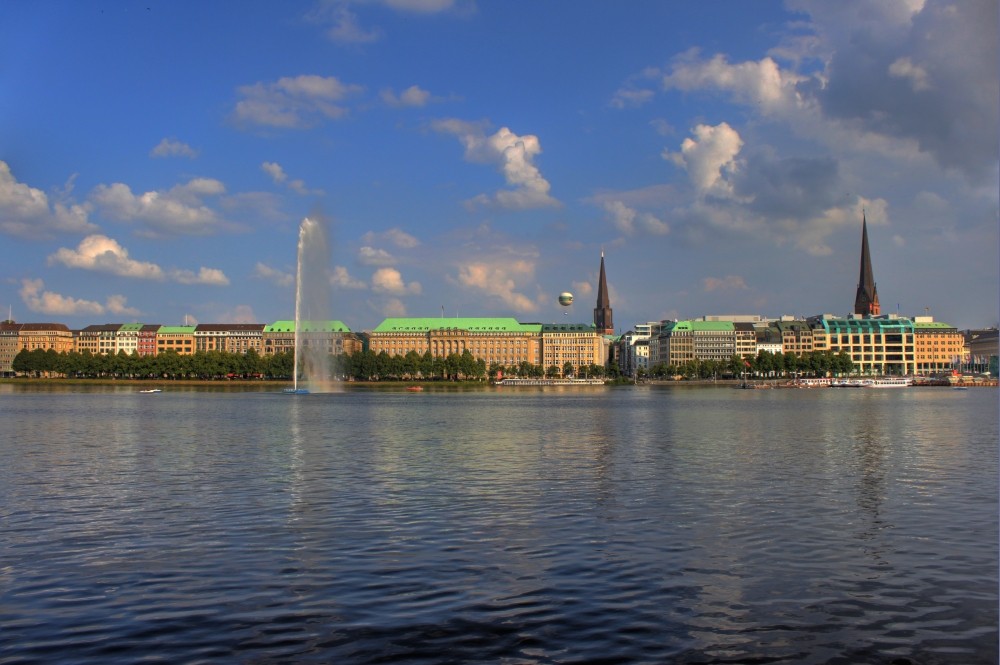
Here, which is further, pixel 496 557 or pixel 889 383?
pixel 889 383

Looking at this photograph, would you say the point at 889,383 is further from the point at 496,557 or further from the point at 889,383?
the point at 496,557

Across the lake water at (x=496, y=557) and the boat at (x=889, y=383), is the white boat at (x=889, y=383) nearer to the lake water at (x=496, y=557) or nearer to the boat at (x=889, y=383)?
the boat at (x=889, y=383)

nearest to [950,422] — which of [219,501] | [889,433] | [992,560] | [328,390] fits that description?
[889,433]

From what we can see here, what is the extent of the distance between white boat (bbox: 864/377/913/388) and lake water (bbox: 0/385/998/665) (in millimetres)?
155121

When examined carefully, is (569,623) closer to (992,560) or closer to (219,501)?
(992,560)

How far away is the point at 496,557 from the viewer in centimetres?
1683

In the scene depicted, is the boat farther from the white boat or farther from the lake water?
the lake water

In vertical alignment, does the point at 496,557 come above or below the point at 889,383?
above

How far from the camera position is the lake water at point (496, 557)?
12.0 m

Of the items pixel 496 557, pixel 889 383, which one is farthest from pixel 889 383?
pixel 496 557

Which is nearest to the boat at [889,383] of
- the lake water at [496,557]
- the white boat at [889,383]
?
the white boat at [889,383]

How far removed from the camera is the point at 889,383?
184875mm

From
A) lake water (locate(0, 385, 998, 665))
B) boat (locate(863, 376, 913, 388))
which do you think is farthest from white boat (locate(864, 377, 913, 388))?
lake water (locate(0, 385, 998, 665))

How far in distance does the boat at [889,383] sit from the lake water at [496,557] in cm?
15510
